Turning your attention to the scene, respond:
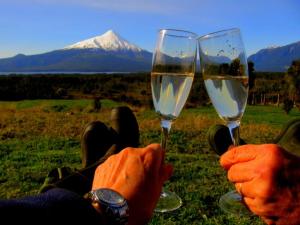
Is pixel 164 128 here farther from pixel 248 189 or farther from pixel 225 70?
pixel 248 189

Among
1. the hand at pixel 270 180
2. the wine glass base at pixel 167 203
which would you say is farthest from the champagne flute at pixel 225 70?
the wine glass base at pixel 167 203

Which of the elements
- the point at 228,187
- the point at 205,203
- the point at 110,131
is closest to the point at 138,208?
the point at 110,131

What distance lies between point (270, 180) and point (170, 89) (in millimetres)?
606

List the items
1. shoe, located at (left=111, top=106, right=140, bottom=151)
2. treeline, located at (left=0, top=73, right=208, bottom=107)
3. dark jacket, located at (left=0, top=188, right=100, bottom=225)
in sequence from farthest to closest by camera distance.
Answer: treeline, located at (left=0, top=73, right=208, bottom=107) → shoe, located at (left=111, top=106, right=140, bottom=151) → dark jacket, located at (left=0, top=188, right=100, bottom=225)

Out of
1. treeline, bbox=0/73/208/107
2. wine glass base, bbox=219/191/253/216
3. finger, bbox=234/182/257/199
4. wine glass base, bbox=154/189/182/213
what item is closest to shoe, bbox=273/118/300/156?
wine glass base, bbox=219/191/253/216

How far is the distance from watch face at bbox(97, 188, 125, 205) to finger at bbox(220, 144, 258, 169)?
1.11 feet

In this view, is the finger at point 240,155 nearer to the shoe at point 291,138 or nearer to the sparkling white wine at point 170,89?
the sparkling white wine at point 170,89

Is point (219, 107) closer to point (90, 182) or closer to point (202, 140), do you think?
point (90, 182)

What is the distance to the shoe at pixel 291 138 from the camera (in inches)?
88.8

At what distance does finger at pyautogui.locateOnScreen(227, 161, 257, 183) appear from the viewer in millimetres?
1293

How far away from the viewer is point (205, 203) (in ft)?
12.3

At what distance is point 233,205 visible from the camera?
75.0 inches

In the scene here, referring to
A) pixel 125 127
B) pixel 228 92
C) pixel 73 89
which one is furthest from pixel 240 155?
pixel 73 89

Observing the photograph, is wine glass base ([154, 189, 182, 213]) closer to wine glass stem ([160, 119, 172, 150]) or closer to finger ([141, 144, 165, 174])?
wine glass stem ([160, 119, 172, 150])
